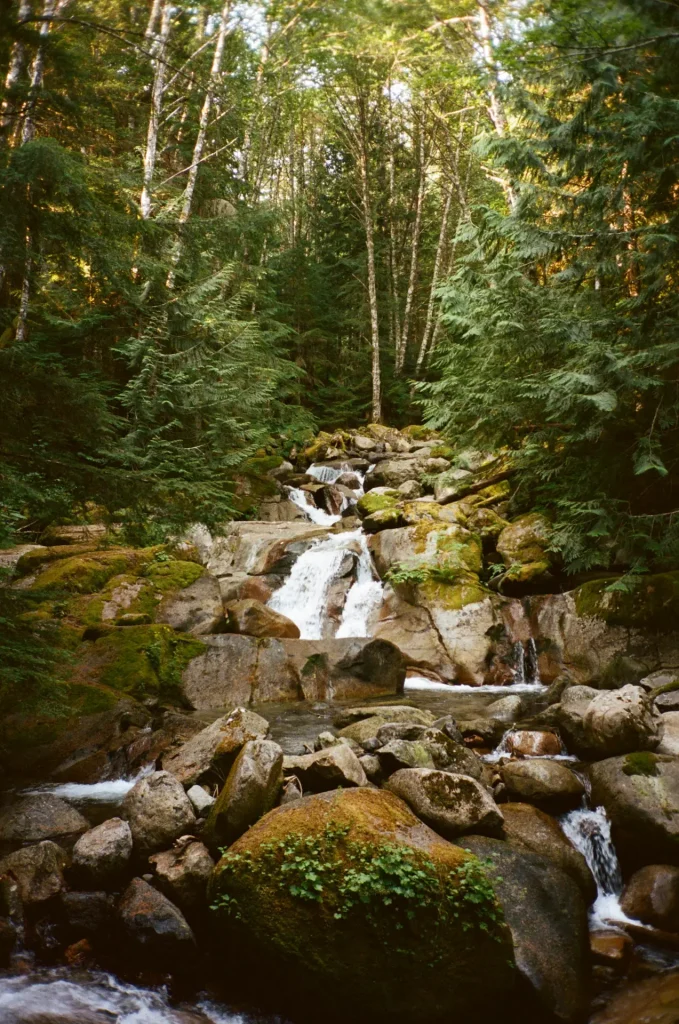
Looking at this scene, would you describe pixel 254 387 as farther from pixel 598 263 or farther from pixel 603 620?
pixel 603 620

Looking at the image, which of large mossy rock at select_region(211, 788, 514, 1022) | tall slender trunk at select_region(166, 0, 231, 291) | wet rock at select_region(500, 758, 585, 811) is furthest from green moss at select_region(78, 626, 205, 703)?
tall slender trunk at select_region(166, 0, 231, 291)

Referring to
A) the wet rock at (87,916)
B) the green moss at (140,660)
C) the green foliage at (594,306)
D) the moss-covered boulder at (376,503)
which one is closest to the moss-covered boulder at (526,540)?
the green foliage at (594,306)

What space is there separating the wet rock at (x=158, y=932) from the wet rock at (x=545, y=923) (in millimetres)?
2165

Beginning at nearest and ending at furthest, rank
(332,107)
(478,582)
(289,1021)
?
(289,1021), (478,582), (332,107)

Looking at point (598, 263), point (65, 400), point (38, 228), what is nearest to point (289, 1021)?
point (65, 400)

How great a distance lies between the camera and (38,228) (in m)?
4.75

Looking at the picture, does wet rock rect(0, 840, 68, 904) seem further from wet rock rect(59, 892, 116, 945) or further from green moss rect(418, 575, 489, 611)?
green moss rect(418, 575, 489, 611)

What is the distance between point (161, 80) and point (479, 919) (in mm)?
17713

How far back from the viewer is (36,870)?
4.23 metres

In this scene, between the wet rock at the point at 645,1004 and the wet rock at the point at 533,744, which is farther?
the wet rock at the point at 533,744

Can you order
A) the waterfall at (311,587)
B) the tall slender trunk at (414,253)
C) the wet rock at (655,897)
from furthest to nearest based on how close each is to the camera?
the tall slender trunk at (414,253)
the waterfall at (311,587)
the wet rock at (655,897)

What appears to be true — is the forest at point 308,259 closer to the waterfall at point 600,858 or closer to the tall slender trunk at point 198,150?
the tall slender trunk at point 198,150

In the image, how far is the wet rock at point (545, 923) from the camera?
3625 mm

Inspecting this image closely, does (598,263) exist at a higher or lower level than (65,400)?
higher
